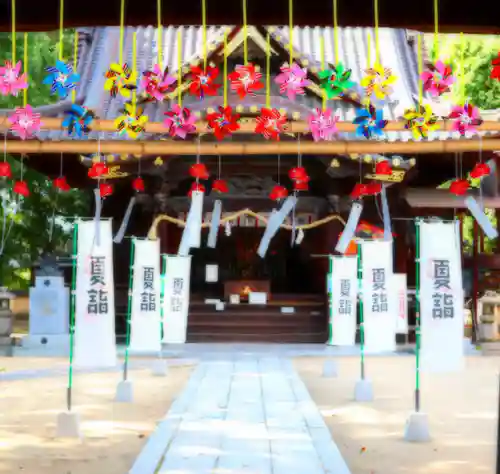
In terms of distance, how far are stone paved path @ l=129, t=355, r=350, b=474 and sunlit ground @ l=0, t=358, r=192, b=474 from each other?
0.93 feet

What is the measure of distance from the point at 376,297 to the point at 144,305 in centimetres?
334

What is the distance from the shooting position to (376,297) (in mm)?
11266

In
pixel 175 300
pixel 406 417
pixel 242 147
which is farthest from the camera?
pixel 175 300

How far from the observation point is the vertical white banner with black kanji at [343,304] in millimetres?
14383

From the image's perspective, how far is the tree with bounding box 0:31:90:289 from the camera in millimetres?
21984

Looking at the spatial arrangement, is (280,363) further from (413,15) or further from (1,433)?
(413,15)

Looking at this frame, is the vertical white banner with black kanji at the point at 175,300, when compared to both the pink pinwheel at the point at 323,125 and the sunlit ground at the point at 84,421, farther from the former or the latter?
the pink pinwheel at the point at 323,125

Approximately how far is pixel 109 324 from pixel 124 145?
79.6 inches

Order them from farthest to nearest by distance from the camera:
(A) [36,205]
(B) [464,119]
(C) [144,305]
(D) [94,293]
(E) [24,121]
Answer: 1. (A) [36,205]
2. (C) [144,305]
3. (D) [94,293]
4. (B) [464,119]
5. (E) [24,121]

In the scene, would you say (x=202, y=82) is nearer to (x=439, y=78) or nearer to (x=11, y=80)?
(x=11, y=80)

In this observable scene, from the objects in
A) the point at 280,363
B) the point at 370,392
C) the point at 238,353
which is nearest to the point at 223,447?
the point at 370,392

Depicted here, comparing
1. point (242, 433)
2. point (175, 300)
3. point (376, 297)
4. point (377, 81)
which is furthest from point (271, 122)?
point (175, 300)

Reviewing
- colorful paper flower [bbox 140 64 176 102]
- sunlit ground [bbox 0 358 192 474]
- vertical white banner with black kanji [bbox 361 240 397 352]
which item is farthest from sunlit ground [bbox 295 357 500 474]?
colorful paper flower [bbox 140 64 176 102]

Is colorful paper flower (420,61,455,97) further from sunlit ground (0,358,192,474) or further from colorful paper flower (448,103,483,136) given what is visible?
sunlit ground (0,358,192,474)
